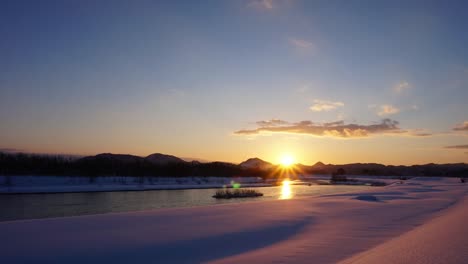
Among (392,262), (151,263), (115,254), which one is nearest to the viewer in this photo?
(392,262)

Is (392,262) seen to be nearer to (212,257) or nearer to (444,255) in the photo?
(444,255)

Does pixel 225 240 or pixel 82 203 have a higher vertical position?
pixel 225 240

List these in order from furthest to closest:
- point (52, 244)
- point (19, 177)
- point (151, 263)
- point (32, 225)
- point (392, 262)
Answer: point (19, 177), point (32, 225), point (52, 244), point (151, 263), point (392, 262)

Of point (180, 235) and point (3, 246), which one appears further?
point (180, 235)

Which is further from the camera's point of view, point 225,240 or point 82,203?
point 82,203

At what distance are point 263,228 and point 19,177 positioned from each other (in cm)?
7143

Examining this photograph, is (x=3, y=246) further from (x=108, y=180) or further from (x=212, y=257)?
(x=108, y=180)

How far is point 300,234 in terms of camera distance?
14125mm

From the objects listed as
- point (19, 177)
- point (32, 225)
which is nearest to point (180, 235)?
point (32, 225)

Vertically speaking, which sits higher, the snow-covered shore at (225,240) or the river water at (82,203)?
the snow-covered shore at (225,240)

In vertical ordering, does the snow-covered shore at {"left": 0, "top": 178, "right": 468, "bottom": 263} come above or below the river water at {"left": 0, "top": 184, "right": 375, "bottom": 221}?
above

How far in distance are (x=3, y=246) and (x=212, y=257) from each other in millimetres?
6499

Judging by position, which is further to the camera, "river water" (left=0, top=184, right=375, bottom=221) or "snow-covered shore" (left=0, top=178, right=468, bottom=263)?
"river water" (left=0, top=184, right=375, bottom=221)

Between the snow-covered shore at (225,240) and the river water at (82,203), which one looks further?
the river water at (82,203)
